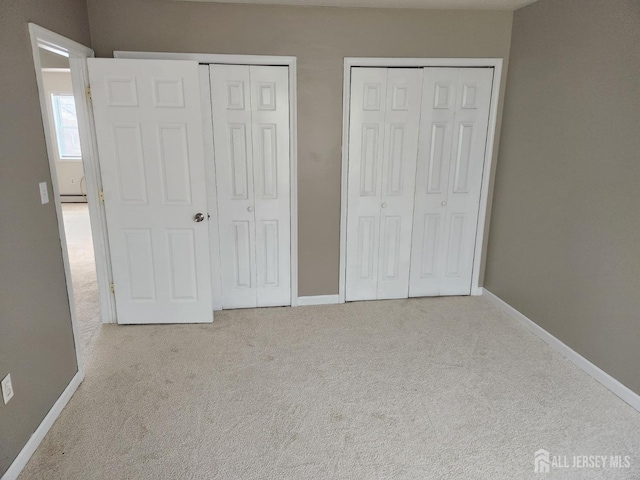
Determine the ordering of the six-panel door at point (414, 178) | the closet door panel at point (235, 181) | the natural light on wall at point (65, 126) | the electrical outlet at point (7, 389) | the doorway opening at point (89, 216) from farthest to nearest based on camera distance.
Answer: the natural light on wall at point (65, 126) < the six-panel door at point (414, 178) < the closet door panel at point (235, 181) < the doorway opening at point (89, 216) < the electrical outlet at point (7, 389)

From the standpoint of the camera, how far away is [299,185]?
132 inches

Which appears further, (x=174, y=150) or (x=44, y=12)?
(x=174, y=150)

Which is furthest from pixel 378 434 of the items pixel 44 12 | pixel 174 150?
pixel 44 12

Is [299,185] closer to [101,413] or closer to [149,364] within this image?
[149,364]

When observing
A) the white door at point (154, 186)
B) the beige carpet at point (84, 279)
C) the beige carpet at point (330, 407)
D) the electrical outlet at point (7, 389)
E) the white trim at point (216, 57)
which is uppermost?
the white trim at point (216, 57)

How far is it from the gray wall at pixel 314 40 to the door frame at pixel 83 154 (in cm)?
30

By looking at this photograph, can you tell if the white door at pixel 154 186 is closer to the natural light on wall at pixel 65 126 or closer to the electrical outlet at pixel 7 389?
the electrical outlet at pixel 7 389

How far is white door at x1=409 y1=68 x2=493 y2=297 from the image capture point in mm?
→ 3350

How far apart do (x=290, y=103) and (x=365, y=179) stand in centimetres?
89

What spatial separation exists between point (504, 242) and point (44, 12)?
3.64 metres

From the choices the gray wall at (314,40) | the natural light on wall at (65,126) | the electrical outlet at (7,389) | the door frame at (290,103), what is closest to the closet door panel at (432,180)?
the gray wall at (314,40)

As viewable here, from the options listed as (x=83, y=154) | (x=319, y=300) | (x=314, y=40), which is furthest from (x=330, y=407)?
(x=314, y=40)

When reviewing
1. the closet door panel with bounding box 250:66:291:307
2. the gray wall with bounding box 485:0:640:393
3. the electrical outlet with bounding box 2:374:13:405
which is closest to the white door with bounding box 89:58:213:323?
the closet door panel with bounding box 250:66:291:307

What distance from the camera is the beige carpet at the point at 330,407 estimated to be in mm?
1866
